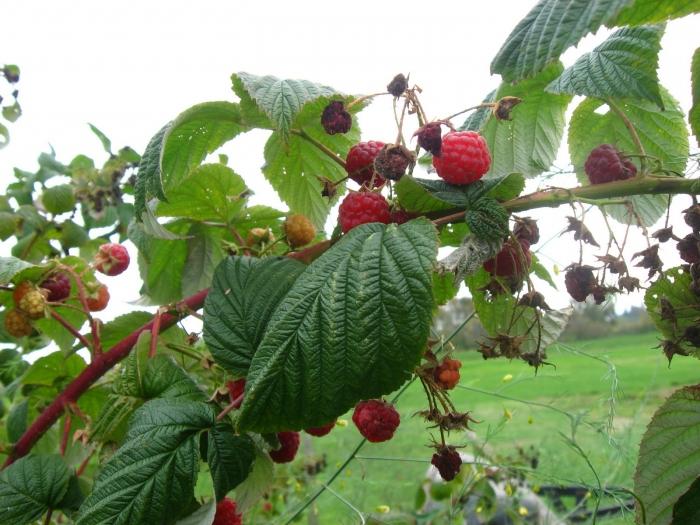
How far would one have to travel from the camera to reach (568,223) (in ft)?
1.96

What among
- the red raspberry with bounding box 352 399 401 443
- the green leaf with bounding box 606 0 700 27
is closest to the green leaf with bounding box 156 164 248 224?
the red raspberry with bounding box 352 399 401 443

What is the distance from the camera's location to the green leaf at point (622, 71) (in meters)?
0.61

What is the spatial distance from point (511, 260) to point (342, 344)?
0.21 meters

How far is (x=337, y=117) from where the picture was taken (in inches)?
26.1

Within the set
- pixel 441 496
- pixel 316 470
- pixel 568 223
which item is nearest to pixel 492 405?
pixel 316 470

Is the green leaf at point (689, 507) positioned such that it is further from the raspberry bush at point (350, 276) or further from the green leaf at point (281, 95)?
the green leaf at point (281, 95)

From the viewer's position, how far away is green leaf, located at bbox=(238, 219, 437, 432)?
48 cm

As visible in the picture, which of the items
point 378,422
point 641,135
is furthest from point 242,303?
point 641,135

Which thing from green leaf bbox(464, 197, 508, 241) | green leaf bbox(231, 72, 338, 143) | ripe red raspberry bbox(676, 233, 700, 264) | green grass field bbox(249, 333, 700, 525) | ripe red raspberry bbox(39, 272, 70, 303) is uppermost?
green leaf bbox(231, 72, 338, 143)

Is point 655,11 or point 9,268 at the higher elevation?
point 655,11

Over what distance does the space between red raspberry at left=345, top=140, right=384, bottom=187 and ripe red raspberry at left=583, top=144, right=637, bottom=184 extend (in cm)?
21

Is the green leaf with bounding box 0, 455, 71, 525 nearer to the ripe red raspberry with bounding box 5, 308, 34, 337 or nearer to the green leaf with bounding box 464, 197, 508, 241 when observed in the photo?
the ripe red raspberry with bounding box 5, 308, 34, 337

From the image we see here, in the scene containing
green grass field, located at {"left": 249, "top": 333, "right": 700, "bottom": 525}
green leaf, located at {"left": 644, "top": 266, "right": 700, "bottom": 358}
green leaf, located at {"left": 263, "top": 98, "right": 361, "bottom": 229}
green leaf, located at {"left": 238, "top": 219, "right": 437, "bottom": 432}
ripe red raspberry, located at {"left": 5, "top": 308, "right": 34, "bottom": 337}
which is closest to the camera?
green leaf, located at {"left": 238, "top": 219, "right": 437, "bottom": 432}

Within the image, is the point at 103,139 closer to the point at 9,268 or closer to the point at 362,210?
the point at 9,268
